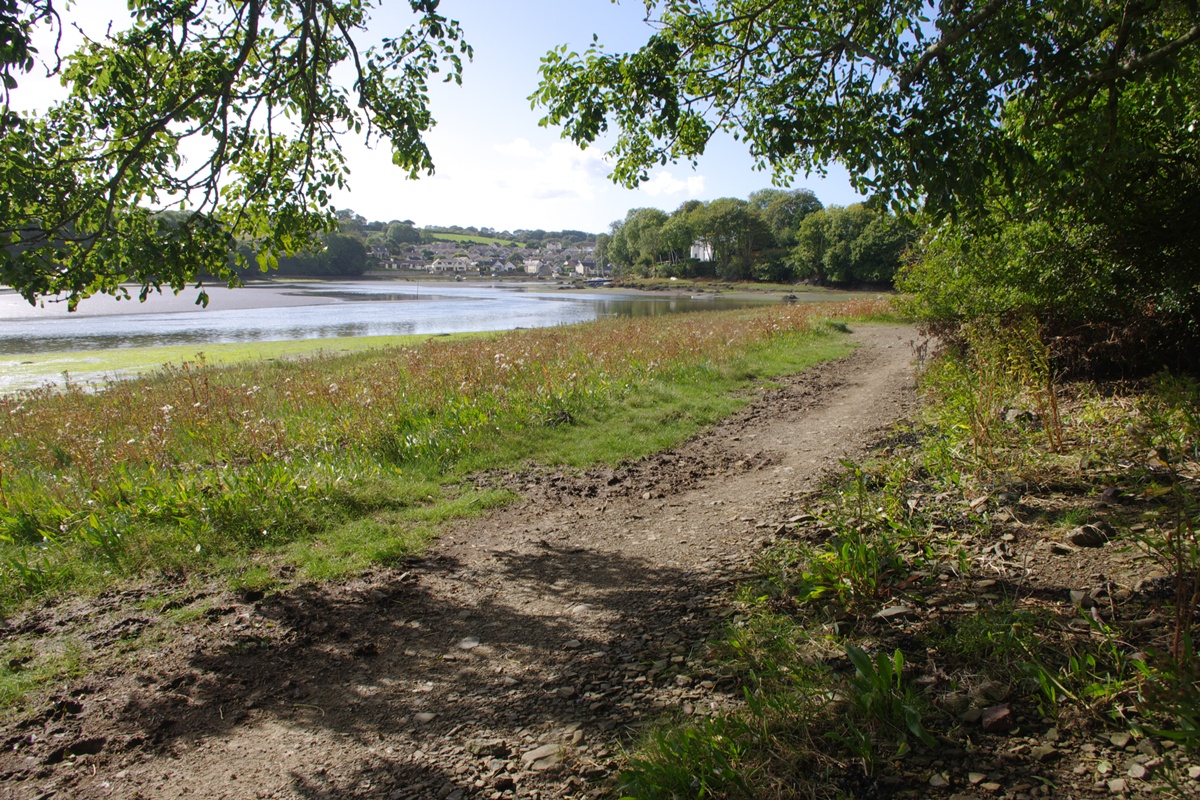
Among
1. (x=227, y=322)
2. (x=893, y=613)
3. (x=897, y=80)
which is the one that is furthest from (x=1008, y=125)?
(x=227, y=322)

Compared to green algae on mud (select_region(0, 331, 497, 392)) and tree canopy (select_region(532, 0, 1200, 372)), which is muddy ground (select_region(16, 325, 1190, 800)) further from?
green algae on mud (select_region(0, 331, 497, 392))

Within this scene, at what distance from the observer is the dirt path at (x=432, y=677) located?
3061 millimetres

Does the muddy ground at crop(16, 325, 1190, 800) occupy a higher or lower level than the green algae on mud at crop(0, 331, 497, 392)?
lower

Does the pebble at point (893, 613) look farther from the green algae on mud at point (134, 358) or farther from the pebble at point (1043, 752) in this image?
the green algae on mud at point (134, 358)

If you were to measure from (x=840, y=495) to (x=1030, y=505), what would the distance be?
1411mm

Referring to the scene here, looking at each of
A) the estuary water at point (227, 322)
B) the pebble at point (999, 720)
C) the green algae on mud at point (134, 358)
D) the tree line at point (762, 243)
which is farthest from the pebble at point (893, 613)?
the tree line at point (762, 243)

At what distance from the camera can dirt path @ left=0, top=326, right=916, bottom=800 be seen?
3061 mm

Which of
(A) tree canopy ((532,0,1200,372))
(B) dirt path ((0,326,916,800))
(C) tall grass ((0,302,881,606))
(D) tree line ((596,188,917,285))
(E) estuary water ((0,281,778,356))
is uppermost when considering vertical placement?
(D) tree line ((596,188,917,285))

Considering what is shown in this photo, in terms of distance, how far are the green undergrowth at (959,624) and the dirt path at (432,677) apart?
375 mm

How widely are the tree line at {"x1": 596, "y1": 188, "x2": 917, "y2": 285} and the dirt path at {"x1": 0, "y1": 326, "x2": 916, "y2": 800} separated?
75419mm

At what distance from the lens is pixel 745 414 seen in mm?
10922

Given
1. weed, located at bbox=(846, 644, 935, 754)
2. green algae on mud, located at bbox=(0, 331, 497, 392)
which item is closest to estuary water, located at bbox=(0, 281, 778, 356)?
green algae on mud, located at bbox=(0, 331, 497, 392)

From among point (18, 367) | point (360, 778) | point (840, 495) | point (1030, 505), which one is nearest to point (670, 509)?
point (840, 495)

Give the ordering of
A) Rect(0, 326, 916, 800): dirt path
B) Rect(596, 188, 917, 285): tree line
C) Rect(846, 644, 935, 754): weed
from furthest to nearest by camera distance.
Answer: Rect(596, 188, 917, 285): tree line, Rect(0, 326, 916, 800): dirt path, Rect(846, 644, 935, 754): weed
